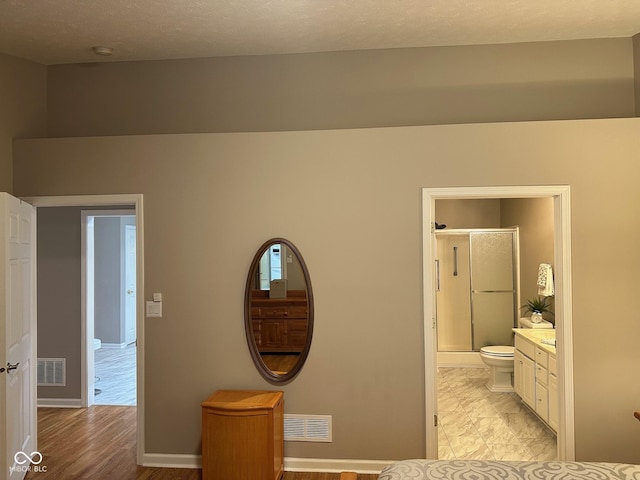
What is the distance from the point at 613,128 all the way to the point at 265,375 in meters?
2.89

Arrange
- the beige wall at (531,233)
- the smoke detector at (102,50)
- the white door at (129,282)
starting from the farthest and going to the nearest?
1. the white door at (129,282)
2. the beige wall at (531,233)
3. the smoke detector at (102,50)

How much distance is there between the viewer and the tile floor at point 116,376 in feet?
18.5

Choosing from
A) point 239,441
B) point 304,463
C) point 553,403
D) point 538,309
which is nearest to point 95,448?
point 239,441

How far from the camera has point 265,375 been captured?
12.5 feet

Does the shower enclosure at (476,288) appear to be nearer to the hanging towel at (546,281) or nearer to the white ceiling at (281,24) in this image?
the hanging towel at (546,281)

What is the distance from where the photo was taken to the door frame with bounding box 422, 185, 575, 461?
361cm

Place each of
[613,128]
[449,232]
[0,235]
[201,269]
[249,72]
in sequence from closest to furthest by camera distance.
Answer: [0,235] < [613,128] < [201,269] < [249,72] < [449,232]

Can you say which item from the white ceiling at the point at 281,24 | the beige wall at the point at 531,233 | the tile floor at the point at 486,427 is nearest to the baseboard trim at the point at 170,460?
the tile floor at the point at 486,427

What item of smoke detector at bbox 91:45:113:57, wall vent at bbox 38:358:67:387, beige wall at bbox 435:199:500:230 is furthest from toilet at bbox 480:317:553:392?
smoke detector at bbox 91:45:113:57

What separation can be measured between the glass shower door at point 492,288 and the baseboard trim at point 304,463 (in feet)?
11.7

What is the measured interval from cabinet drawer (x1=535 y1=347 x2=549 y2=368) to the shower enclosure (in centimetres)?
222

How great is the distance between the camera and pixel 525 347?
4930mm

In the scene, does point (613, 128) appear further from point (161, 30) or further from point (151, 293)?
point (151, 293)

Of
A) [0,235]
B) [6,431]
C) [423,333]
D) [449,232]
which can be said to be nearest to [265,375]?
[423,333]
